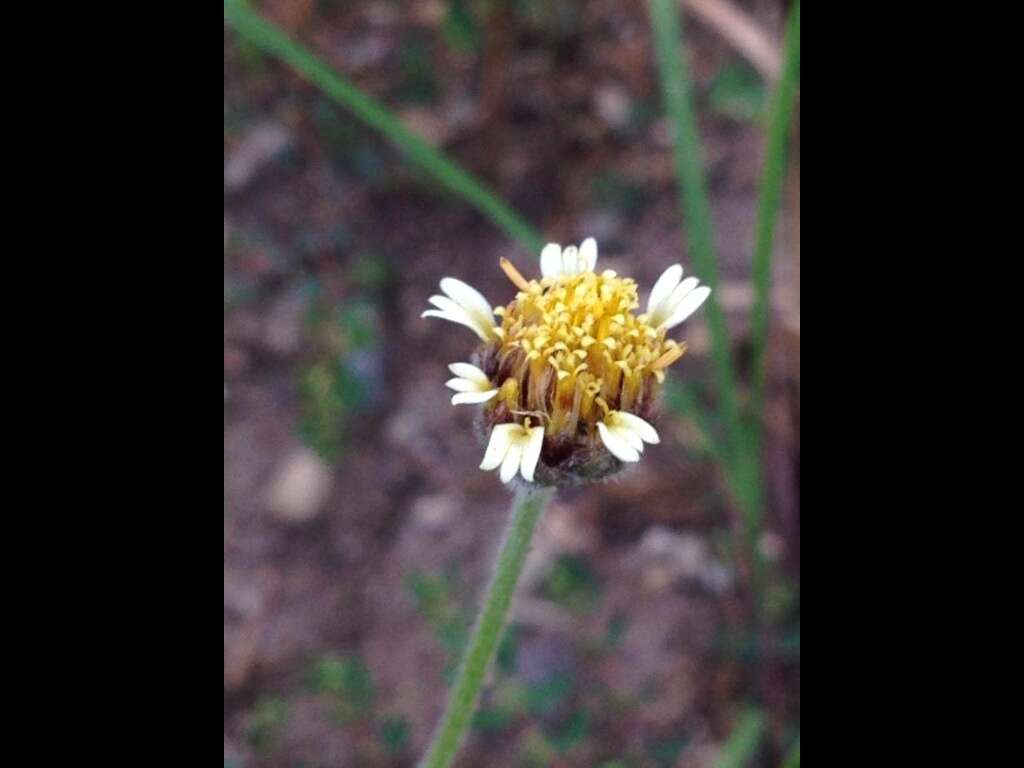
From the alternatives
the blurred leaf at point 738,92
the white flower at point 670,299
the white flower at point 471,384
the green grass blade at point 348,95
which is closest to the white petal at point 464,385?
the white flower at point 471,384

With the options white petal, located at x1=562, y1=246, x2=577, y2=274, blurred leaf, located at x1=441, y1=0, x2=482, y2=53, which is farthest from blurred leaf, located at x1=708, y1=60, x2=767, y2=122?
white petal, located at x1=562, y1=246, x2=577, y2=274

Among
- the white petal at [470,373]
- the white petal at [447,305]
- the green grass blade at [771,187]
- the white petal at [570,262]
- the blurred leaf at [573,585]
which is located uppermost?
the green grass blade at [771,187]

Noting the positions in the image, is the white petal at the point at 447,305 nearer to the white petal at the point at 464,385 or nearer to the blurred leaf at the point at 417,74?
the white petal at the point at 464,385

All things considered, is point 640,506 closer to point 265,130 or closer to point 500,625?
point 500,625

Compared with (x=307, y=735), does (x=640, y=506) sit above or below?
above
